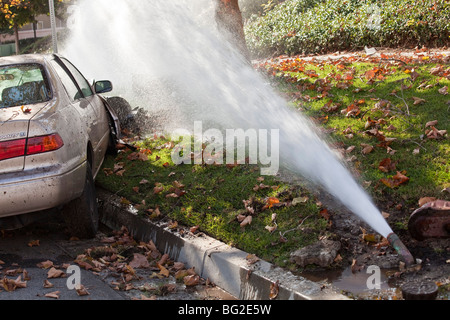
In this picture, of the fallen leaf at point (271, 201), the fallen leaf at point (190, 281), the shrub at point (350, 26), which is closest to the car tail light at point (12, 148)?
the fallen leaf at point (190, 281)

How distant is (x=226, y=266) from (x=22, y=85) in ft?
9.99

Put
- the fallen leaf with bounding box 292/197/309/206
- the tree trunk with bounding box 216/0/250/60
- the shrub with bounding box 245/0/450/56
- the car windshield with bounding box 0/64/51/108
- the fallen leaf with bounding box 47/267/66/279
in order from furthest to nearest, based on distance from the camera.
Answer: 1. the shrub with bounding box 245/0/450/56
2. the tree trunk with bounding box 216/0/250/60
3. the car windshield with bounding box 0/64/51/108
4. the fallen leaf with bounding box 292/197/309/206
5. the fallen leaf with bounding box 47/267/66/279

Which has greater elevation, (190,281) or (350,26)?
(350,26)

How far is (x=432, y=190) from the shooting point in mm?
4969

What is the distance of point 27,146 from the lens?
4.70m

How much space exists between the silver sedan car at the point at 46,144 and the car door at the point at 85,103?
0.04 ft

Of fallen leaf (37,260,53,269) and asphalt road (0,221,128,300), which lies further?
fallen leaf (37,260,53,269)

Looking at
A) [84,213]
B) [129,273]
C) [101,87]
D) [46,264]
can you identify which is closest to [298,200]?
[129,273]

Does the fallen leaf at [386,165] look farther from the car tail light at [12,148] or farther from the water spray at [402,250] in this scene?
the car tail light at [12,148]

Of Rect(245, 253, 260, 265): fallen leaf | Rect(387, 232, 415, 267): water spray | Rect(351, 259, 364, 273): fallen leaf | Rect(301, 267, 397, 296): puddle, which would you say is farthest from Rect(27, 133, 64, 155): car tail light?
Rect(387, 232, 415, 267): water spray

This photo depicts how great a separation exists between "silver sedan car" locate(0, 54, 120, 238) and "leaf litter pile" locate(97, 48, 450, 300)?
2.52ft

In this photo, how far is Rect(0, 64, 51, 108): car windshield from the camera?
5.59 meters

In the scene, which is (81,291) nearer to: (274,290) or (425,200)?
(274,290)

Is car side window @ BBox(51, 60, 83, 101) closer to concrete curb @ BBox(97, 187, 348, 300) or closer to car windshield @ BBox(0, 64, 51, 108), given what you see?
car windshield @ BBox(0, 64, 51, 108)
